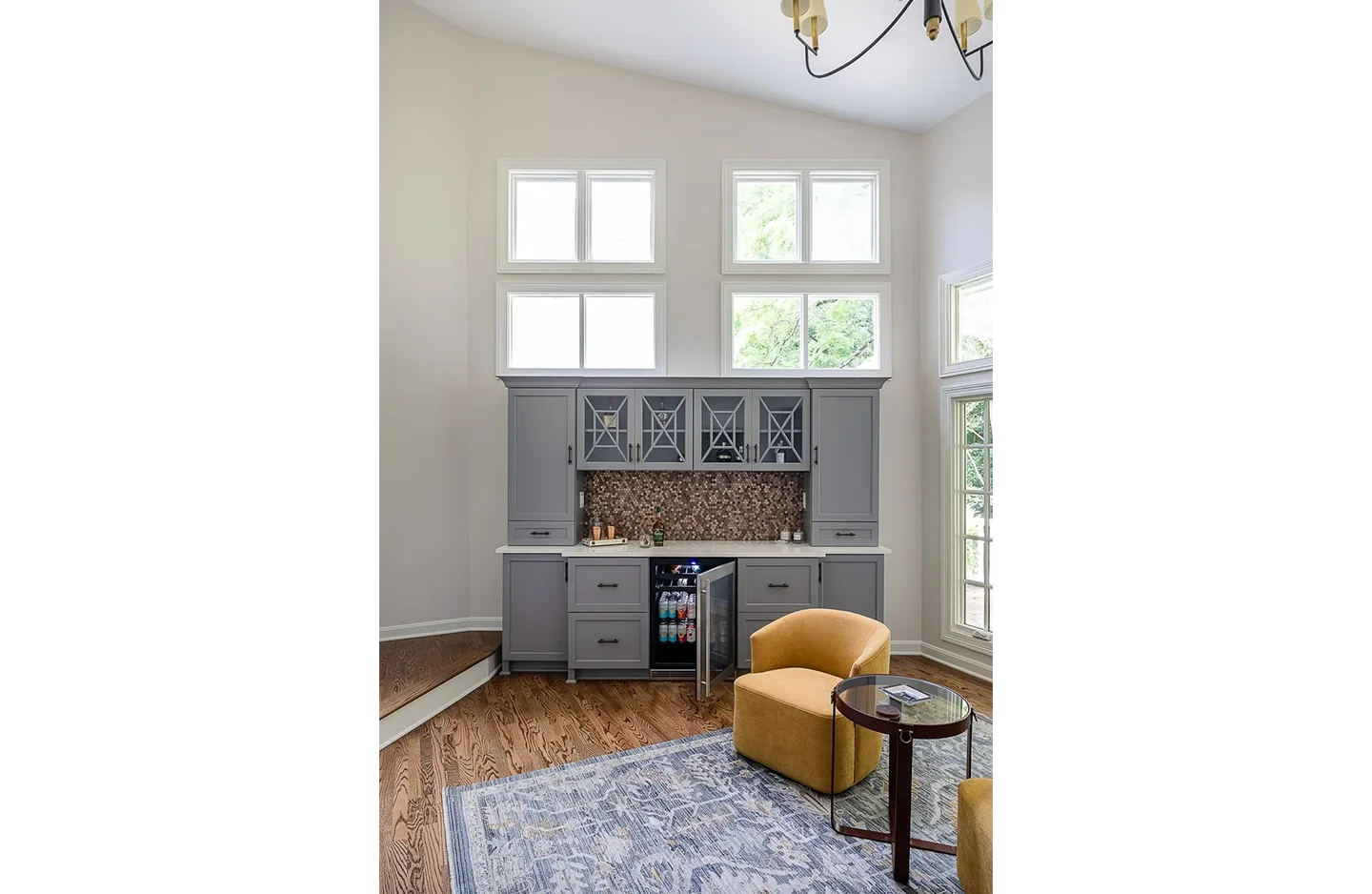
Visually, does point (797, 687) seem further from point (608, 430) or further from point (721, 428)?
point (608, 430)

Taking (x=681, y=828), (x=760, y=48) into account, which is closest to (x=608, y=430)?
(x=681, y=828)

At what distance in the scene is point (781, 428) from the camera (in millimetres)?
3703

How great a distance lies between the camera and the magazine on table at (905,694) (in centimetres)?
199

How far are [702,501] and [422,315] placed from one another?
2213mm

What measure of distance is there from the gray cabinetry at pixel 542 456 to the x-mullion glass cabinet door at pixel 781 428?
118 cm

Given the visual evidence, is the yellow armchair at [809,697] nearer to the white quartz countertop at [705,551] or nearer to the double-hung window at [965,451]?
the white quartz countertop at [705,551]
